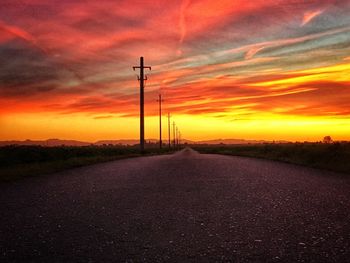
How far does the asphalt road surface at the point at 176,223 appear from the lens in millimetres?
6391

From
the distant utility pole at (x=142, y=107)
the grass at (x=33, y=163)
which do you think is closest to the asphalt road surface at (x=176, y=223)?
the grass at (x=33, y=163)

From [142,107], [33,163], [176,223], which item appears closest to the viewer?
[176,223]

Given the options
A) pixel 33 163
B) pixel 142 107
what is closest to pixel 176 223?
pixel 33 163

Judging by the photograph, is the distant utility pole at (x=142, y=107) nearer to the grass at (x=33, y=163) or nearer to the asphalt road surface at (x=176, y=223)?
the grass at (x=33, y=163)

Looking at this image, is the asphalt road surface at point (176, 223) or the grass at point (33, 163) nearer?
Result: the asphalt road surface at point (176, 223)

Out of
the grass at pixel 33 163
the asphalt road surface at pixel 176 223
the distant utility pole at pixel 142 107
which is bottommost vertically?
the asphalt road surface at pixel 176 223

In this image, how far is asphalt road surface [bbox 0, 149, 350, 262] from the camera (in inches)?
252

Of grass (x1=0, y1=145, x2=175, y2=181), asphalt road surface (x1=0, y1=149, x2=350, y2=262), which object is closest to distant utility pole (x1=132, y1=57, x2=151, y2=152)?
grass (x1=0, y1=145, x2=175, y2=181)

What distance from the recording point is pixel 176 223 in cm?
861

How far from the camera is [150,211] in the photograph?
32.8 ft

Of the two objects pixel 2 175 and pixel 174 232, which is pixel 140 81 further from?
pixel 174 232

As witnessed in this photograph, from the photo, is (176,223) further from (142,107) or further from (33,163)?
(142,107)

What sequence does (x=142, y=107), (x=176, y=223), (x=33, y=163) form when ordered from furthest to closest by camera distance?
(x=142, y=107) < (x=33, y=163) < (x=176, y=223)

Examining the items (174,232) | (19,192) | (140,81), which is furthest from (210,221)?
(140,81)
